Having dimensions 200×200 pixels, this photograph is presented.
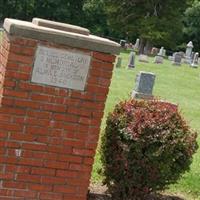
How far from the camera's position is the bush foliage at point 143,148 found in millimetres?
6793

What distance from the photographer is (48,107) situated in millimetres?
6422

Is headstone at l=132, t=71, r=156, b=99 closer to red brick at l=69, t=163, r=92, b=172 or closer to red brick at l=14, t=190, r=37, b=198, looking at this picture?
red brick at l=69, t=163, r=92, b=172

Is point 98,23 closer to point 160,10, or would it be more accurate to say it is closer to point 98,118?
point 160,10

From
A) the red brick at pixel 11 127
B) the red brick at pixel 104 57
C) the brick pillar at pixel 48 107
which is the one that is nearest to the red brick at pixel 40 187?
the brick pillar at pixel 48 107

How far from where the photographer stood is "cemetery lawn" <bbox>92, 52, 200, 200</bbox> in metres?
8.73

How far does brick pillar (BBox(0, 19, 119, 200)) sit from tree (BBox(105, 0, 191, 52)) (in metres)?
52.3

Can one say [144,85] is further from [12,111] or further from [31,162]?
[12,111]

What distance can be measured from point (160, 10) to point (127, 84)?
1503 inches

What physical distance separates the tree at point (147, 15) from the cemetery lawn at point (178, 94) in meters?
21.4

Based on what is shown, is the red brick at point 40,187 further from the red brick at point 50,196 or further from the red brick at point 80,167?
the red brick at point 80,167

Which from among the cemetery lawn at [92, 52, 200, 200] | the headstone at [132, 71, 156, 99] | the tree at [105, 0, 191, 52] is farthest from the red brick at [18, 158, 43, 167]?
the tree at [105, 0, 191, 52]

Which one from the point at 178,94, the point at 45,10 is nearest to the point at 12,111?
the point at 178,94

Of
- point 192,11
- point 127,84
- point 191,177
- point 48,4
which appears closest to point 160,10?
point 192,11

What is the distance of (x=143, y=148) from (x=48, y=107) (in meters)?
1.23
